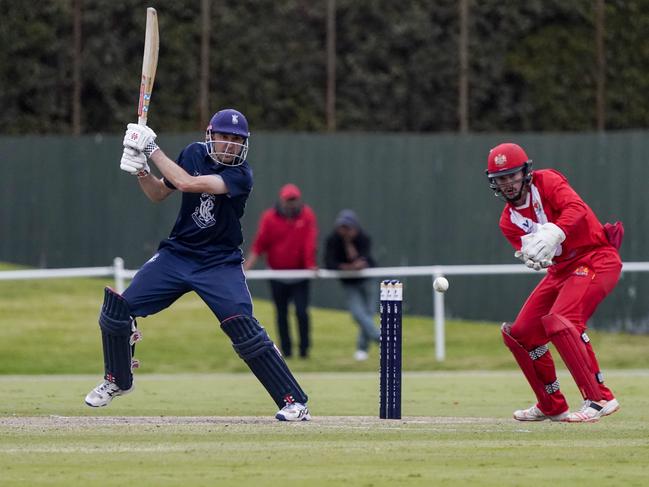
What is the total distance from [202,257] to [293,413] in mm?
1240

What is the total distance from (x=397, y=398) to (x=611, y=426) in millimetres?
1468

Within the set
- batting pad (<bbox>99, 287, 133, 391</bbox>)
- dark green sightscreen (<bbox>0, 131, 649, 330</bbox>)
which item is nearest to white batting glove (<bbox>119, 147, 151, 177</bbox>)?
batting pad (<bbox>99, 287, 133, 391</bbox>)

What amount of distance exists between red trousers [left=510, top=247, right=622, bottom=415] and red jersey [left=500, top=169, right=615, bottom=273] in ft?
0.21

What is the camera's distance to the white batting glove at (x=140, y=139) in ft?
33.8

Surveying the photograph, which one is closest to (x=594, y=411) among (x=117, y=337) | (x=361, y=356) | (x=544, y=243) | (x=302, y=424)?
(x=544, y=243)

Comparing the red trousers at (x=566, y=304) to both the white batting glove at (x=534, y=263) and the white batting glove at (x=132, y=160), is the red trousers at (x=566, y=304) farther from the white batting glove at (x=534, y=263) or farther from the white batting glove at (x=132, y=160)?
the white batting glove at (x=132, y=160)

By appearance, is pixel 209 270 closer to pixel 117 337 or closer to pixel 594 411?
pixel 117 337

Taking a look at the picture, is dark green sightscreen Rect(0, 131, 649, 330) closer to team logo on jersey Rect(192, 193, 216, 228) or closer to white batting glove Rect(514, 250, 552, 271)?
white batting glove Rect(514, 250, 552, 271)

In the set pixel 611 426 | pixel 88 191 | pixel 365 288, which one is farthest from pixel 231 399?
pixel 88 191

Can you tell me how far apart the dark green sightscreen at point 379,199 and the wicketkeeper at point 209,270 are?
1084cm

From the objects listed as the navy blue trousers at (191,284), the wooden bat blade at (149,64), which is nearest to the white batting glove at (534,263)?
the navy blue trousers at (191,284)

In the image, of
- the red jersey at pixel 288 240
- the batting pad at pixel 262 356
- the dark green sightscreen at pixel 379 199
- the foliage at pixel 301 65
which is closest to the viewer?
the batting pad at pixel 262 356

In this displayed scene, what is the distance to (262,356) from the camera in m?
10.4

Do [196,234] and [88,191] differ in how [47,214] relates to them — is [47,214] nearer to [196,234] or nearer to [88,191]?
[88,191]
